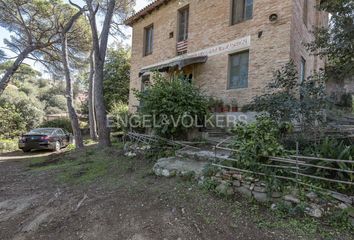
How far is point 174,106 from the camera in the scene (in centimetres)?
703

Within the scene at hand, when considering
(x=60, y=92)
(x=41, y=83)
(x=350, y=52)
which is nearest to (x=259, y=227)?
(x=350, y=52)

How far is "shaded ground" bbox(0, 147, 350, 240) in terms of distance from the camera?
3.46 meters

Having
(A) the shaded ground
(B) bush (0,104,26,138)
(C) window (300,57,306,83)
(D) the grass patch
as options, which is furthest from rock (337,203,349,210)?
(B) bush (0,104,26,138)

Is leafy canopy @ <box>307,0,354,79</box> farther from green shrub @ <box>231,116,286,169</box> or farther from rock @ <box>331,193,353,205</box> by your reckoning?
rock @ <box>331,193,353,205</box>

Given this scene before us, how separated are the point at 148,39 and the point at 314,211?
1364 cm

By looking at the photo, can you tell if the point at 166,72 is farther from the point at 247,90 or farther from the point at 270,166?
the point at 270,166

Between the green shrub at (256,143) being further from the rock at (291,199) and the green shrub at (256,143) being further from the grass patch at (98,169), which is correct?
the grass patch at (98,169)

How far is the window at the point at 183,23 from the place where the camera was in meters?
12.4

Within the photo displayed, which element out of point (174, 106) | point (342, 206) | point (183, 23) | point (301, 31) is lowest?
point (342, 206)

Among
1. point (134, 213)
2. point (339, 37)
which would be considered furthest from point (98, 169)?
point (339, 37)

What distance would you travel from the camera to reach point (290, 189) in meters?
3.89

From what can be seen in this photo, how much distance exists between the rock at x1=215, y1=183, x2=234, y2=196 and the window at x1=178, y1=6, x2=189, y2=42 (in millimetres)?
9468

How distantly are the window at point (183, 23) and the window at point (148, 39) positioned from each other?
248 cm

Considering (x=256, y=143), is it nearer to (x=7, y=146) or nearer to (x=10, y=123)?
(x=7, y=146)
